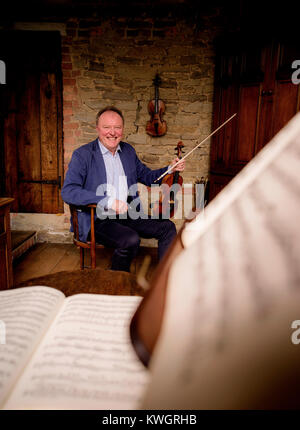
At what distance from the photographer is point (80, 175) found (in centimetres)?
293

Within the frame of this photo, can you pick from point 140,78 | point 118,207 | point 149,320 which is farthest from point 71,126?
point 149,320

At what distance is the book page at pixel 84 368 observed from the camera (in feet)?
1.55

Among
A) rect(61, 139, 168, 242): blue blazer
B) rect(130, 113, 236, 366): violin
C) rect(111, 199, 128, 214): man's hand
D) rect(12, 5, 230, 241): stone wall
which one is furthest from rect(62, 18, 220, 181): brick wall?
rect(130, 113, 236, 366): violin

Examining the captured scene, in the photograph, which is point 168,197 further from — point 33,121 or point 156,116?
point 33,121

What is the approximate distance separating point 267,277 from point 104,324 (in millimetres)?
580

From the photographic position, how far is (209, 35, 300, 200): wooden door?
3348mm

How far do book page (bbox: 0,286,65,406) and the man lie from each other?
187 centimetres

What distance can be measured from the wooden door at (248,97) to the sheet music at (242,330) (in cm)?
359

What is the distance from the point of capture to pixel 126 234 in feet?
8.95

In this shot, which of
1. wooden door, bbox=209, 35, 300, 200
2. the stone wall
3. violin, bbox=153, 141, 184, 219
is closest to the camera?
violin, bbox=153, 141, 184, 219

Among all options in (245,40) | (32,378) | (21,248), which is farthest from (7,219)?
(245,40)

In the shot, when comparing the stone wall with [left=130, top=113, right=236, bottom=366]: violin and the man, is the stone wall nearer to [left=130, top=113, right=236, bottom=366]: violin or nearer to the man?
the man

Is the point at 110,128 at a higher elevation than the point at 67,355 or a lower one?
higher

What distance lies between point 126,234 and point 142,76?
234 centimetres
